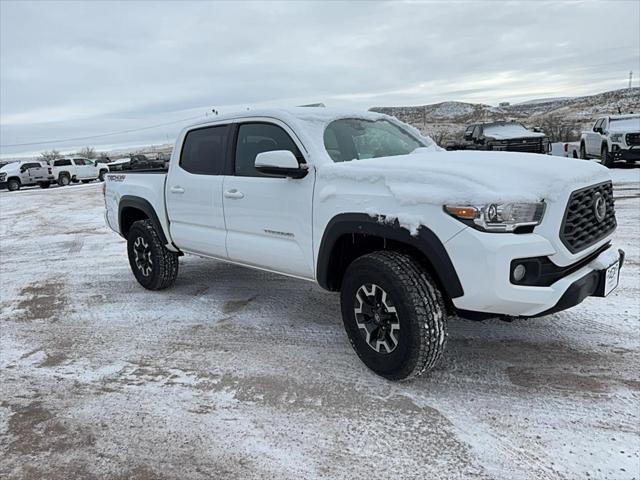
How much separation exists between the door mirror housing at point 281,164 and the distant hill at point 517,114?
93.5ft

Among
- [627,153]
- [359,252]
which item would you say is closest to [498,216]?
[359,252]

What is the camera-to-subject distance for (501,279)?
2939 mm

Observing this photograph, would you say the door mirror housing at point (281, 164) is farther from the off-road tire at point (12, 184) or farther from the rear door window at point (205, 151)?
the off-road tire at point (12, 184)

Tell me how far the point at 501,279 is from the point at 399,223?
0.69 meters

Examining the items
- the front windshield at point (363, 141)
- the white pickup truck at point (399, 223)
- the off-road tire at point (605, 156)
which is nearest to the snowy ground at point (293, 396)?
the white pickup truck at point (399, 223)

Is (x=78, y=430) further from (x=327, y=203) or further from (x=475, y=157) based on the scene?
(x=475, y=157)

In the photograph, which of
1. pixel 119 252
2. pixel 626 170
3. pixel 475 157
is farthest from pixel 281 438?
pixel 626 170

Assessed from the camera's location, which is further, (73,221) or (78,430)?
(73,221)

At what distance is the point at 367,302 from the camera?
3.58 m

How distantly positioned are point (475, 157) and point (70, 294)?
4.83 m

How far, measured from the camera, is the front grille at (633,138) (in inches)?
627

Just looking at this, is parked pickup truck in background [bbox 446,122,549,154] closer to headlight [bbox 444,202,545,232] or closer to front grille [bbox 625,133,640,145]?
front grille [bbox 625,133,640,145]

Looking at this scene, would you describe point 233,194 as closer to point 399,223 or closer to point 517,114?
point 399,223

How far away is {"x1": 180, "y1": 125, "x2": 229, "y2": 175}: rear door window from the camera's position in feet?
16.0
